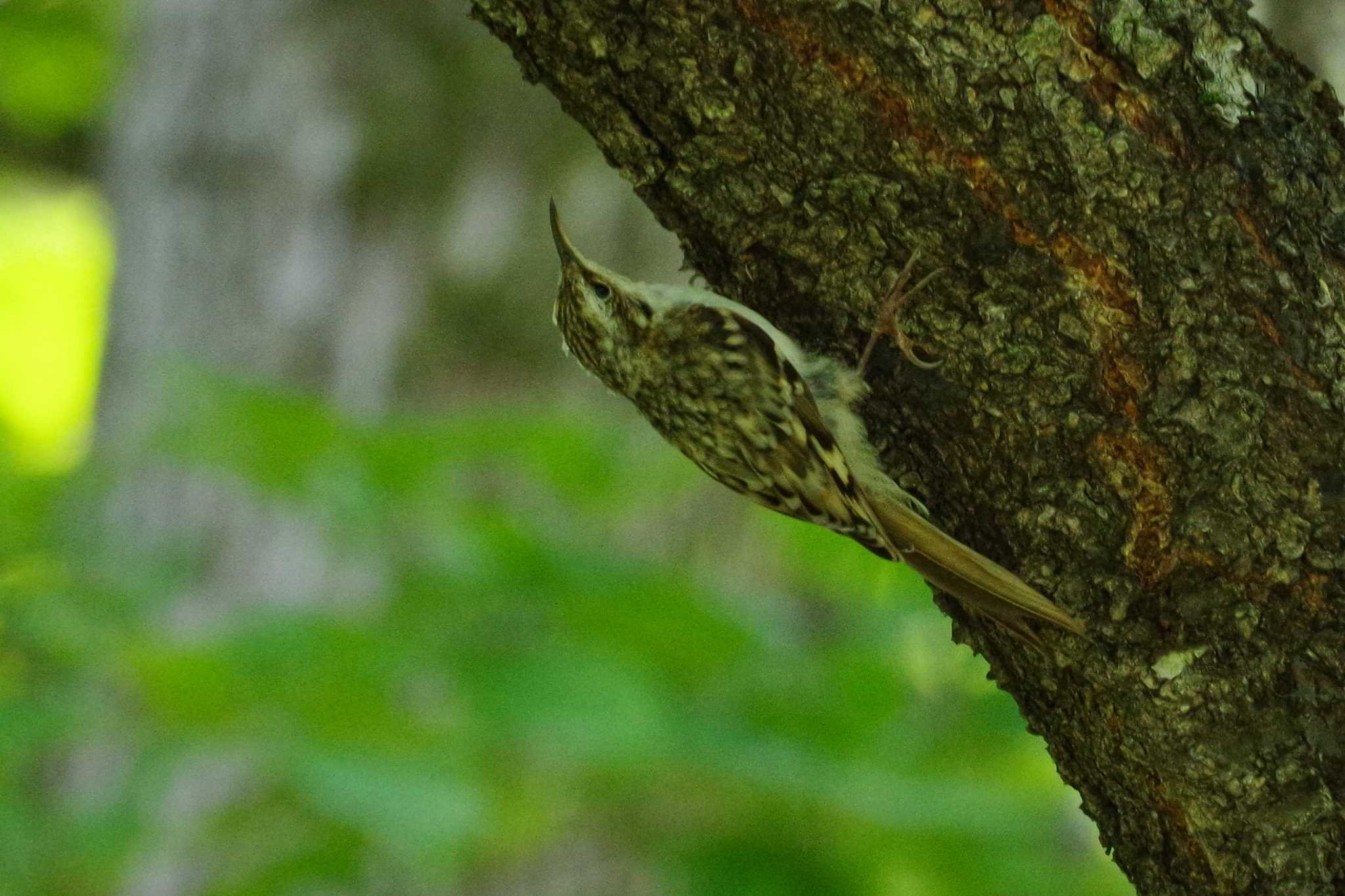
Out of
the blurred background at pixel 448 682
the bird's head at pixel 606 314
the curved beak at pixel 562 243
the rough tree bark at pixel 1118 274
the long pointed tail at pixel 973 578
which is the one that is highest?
the rough tree bark at pixel 1118 274

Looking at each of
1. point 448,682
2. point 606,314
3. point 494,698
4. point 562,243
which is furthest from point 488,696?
point 562,243

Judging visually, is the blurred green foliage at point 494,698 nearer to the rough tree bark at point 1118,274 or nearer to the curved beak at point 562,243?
the curved beak at point 562,243

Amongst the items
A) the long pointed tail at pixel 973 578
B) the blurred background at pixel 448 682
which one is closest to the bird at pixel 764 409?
the long pointed tail at pixel 973 578

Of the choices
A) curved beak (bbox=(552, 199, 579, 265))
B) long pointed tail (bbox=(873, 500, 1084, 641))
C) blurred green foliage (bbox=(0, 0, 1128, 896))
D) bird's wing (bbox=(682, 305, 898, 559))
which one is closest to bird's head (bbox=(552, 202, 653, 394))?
curved beak (bbox=(552, 199, 579, 265))

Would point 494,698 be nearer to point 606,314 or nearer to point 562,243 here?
point 606,314

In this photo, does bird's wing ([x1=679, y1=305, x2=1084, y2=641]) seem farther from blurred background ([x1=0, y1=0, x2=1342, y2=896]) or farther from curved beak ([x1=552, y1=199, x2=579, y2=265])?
blurred background ([x1=0, y1=0, x2=1342, y2=896])

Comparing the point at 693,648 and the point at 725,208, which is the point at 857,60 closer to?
the point at 725,208

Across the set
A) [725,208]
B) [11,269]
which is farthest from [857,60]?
[11,269]
